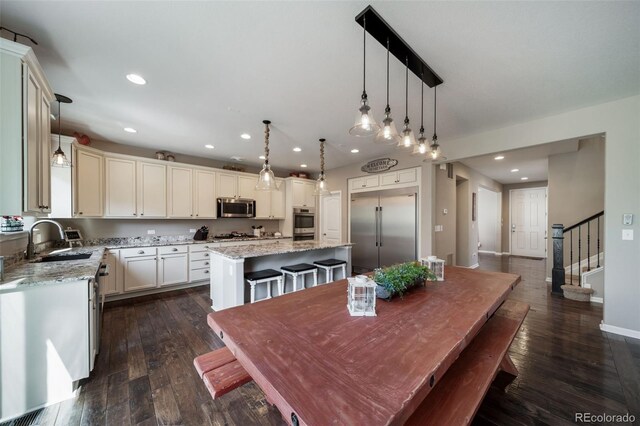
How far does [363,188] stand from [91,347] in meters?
4.69

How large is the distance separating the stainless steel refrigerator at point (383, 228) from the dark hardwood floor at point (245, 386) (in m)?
2.01

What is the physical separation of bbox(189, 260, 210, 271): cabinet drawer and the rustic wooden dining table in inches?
135

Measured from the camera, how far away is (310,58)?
1.94 m

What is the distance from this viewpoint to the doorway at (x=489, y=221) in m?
8.06

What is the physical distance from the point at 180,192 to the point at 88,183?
1252 mm

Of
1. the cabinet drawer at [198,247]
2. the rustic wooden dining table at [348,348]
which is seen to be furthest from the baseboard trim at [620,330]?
the cabinet drawer at [198,247]

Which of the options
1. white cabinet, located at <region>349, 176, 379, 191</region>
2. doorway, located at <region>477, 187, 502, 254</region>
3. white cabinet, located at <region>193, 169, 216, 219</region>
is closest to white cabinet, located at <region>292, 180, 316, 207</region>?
white cabinet, located at <region>349, 176, 379, 191</region>

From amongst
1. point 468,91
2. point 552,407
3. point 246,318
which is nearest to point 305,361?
point 246,318

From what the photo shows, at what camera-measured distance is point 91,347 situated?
183 centimetres

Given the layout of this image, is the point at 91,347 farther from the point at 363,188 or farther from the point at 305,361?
the point at 363,188

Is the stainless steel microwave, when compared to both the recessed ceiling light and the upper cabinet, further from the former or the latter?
the upper cabinet

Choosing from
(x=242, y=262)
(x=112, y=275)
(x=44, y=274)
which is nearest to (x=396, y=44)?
(x=242, y=262)

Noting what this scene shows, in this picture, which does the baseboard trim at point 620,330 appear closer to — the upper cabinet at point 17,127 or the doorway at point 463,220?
the doorway at point 463,220

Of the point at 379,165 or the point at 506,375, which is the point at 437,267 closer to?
the point at 506,375
